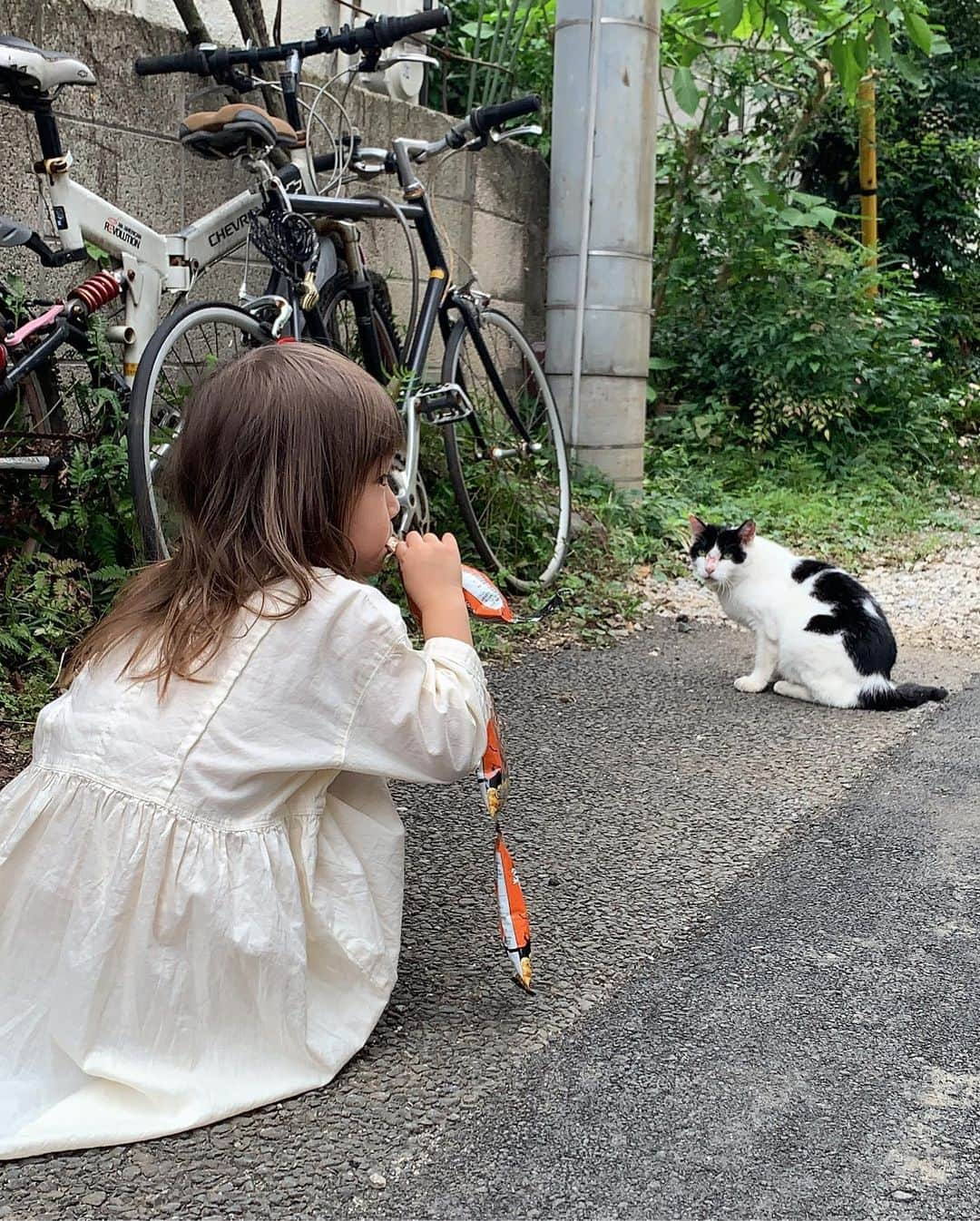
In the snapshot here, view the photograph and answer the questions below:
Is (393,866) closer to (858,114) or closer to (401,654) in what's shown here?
(401,654)

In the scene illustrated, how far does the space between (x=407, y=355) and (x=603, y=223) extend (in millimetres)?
1685

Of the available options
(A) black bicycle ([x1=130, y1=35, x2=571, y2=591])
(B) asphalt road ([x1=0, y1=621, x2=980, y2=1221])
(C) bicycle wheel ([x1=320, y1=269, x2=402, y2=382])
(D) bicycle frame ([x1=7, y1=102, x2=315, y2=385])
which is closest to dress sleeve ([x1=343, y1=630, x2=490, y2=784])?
(B) asphalt road ([x1=0, y1=621, x2=980, y2=1221])

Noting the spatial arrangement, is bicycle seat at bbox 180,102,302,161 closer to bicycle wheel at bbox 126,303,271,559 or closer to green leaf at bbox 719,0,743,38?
bicycle wheel at bbox 126,303,271,559

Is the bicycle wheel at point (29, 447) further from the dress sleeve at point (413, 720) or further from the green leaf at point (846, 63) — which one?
the green leaf at point (846, 63)

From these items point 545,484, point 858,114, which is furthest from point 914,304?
point 545,484

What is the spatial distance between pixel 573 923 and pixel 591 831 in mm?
422

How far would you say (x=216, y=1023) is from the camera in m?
1.64

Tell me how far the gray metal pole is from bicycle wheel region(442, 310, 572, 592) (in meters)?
0.52

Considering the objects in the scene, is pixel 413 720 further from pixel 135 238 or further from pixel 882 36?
pixel 882 36

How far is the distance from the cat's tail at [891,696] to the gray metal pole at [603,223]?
2.12 m

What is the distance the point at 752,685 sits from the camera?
3736mm

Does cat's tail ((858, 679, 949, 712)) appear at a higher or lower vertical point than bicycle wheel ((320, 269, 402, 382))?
lower

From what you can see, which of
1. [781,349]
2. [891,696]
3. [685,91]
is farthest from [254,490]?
[781,349]

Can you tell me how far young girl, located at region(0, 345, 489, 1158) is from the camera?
1612 mm
